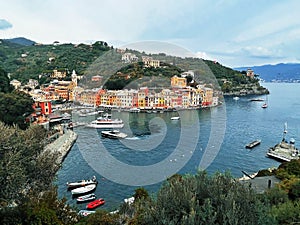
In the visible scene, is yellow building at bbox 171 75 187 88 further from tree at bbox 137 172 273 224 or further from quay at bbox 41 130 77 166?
tree at bbox 137 172 273 224

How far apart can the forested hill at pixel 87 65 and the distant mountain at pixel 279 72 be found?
73.3 metres

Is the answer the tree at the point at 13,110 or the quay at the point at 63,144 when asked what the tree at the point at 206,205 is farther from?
the tree at the point at 13,110

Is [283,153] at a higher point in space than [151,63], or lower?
lower

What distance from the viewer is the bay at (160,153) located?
9.42m

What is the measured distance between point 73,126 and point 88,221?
48.2ft

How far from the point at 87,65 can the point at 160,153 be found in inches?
1186

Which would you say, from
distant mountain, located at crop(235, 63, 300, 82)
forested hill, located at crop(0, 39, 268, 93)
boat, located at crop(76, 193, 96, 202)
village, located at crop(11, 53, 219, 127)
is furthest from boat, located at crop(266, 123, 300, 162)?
distant mountain, located at crop(235, 63, 300, 82)

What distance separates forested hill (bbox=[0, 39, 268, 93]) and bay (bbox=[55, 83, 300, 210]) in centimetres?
1712

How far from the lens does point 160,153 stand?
12.6 metres

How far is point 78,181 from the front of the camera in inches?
364

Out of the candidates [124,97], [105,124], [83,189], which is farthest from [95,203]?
[124,97]

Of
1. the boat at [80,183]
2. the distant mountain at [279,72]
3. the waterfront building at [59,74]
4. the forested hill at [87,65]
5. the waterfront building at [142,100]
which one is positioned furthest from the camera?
the distant mountain at [279,72]

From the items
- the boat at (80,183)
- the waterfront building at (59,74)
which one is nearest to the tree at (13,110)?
the boat at (80,183)

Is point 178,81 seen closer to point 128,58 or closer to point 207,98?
point 207,98
